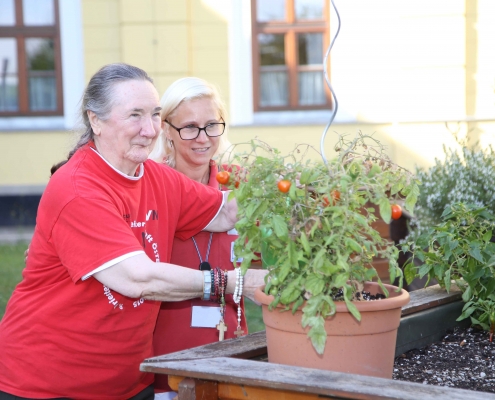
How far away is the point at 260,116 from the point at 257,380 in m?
7.30

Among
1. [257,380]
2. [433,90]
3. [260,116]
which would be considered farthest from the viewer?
[260,116]

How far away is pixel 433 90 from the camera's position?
7898 millimetres

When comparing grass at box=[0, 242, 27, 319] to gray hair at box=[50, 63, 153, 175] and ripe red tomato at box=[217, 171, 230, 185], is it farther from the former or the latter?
ripe red tomato at box=[217, 171, 230, 185]

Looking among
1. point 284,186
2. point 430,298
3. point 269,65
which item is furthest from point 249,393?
point 269,65

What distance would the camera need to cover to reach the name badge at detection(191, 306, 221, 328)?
95.9 inches

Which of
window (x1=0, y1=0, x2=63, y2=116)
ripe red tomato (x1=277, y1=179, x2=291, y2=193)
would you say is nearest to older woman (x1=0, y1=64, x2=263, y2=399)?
ripe red tomato (x1=277, y1=179, x2=291, y2=193)

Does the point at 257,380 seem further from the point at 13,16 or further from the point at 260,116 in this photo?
the point at 13,16

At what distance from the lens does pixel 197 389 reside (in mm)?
1515

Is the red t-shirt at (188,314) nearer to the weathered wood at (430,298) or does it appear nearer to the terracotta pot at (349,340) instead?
the weathered wood at (430,298)

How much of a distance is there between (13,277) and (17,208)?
218 centimetres

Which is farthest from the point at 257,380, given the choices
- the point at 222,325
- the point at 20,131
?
the point at 20,131

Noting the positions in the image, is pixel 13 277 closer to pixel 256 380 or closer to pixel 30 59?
pixel 30 59

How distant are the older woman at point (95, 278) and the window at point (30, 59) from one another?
7.16 m

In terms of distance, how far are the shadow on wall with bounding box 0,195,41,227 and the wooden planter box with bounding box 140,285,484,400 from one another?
23.5 ft
